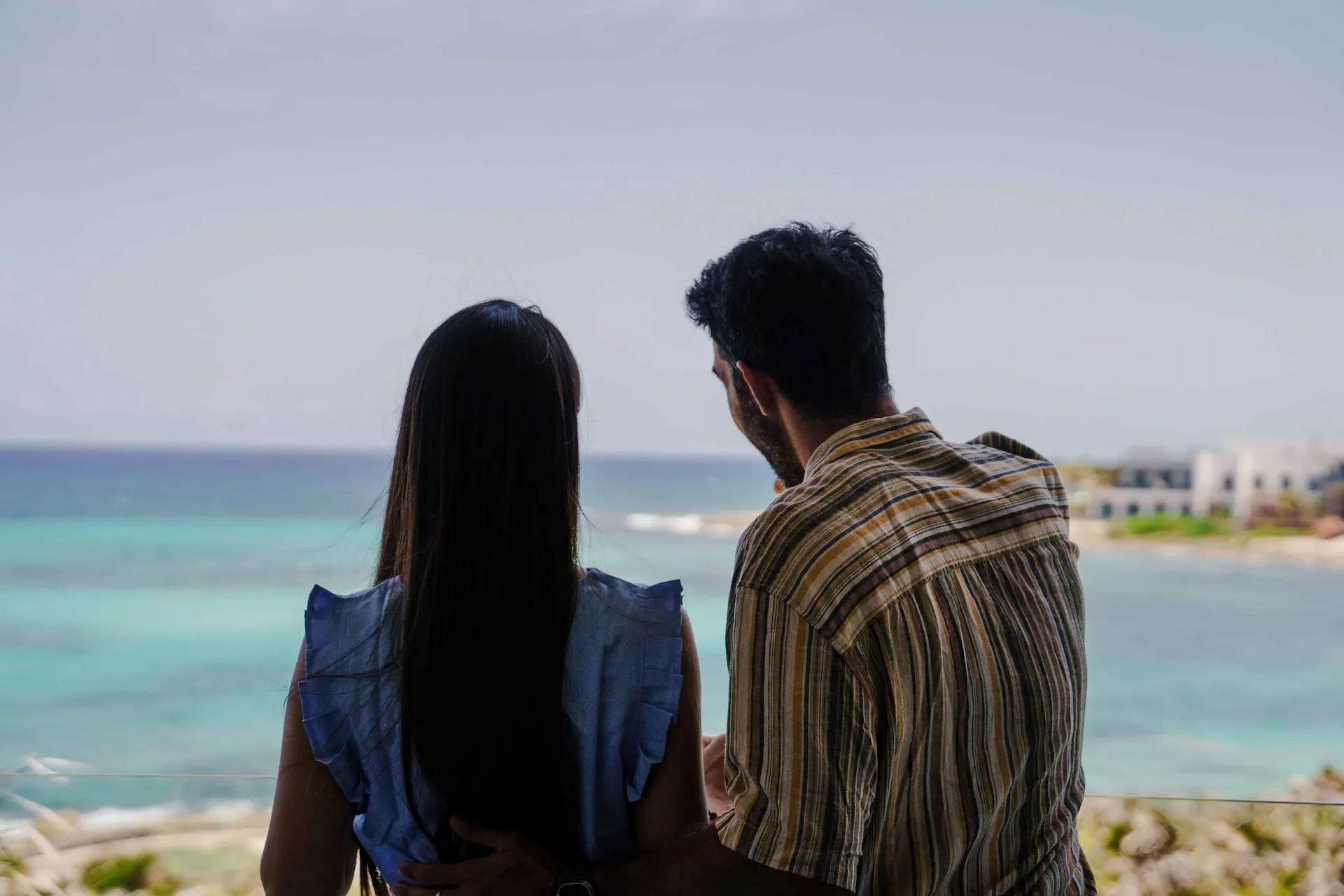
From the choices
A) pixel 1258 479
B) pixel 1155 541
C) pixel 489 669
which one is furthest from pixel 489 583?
pixel 1155 541

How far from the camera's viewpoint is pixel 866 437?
3.30ft

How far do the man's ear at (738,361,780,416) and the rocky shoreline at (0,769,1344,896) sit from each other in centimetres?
122

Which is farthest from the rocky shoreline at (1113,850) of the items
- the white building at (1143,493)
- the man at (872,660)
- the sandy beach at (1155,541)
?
the white building at (1143,493)

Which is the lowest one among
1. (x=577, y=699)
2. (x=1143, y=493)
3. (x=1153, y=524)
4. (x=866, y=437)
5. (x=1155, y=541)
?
(x=577, y=699)

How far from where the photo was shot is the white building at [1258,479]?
11375 mm

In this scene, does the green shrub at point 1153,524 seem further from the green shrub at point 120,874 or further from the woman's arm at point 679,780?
the woman's arm at point 679,780

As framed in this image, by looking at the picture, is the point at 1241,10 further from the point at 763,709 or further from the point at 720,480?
the point at 720,480

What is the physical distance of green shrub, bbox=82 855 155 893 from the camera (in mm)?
1898

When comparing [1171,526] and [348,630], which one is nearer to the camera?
[348,630]

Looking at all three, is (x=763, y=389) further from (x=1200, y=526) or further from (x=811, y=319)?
(x=1200, y=526)

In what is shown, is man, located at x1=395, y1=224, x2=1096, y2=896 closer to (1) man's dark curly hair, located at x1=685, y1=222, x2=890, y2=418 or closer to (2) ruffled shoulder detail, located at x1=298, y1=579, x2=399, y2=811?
(1) man's dark curly hair, located at x1=685, y1=222, x2=890, y2=418

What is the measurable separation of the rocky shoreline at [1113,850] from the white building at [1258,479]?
1053 centimetres

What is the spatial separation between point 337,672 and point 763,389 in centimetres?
50

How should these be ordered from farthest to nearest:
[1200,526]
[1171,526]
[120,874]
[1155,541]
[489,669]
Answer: [1155,541] → [1200,526] → [1171,526] → [120,874] → [489,669]
